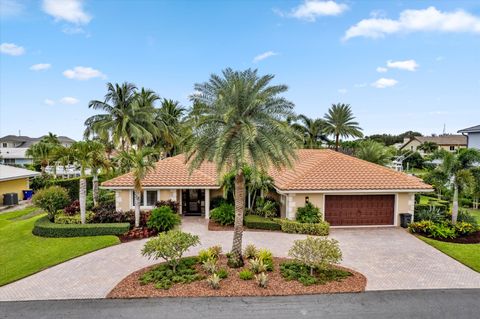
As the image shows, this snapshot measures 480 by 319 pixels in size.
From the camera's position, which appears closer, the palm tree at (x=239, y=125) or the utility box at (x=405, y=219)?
the palm tree at (x=239, y=125)

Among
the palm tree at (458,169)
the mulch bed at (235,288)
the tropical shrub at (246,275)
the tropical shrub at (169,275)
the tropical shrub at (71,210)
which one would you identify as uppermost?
the palm tree at (458,169)

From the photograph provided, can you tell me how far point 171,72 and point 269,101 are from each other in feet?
59.2

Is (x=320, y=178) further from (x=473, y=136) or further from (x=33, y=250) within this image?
(x=473, y=136)

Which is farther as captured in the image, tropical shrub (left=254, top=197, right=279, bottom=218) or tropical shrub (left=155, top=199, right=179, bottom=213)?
tropical shrub (left=155, top=199, right=179, bottom=213)

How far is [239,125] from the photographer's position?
40.4 ft

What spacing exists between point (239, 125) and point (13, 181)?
3091 cm

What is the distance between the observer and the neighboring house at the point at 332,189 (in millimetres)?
19281

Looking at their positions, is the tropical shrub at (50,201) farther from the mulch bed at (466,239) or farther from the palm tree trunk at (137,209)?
the mulch bed at (466,239)

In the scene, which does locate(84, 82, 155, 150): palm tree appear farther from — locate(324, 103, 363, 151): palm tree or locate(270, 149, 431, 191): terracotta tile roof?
locate(324, 103, 363, 151): palm tree

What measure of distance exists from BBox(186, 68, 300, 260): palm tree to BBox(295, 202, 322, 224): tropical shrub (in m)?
6.83

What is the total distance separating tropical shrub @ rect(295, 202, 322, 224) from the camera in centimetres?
1852

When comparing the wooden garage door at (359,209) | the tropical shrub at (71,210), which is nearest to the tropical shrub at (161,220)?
the tropical shrub at (71,210)

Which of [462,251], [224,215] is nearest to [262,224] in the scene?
[224,215]

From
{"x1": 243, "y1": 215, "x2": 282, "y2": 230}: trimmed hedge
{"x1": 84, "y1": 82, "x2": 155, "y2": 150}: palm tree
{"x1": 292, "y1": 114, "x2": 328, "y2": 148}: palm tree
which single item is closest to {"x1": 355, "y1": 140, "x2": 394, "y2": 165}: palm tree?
{"x1": 292, "y1": 114, "x2": 328, "y2": 148}: palm tree
